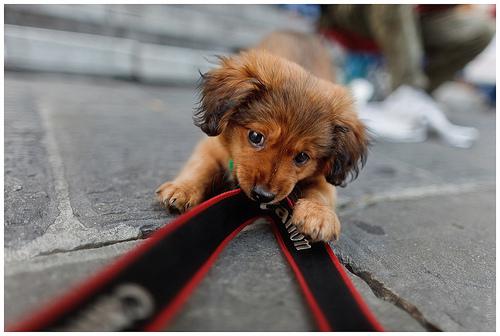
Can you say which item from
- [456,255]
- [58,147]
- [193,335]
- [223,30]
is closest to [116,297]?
[193,335]

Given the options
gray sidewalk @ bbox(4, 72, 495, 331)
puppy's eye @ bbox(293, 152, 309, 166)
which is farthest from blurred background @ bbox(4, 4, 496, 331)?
puppy's eye @ bbox(293, 152, 309, 166)

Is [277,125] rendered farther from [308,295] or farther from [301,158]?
[308,295]

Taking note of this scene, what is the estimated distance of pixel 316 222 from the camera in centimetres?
159

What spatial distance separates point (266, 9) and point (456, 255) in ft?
20.0

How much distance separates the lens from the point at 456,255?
1861 mm

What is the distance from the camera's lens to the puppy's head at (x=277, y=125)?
1748 millimetres

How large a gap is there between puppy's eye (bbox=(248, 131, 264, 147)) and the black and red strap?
0.29m

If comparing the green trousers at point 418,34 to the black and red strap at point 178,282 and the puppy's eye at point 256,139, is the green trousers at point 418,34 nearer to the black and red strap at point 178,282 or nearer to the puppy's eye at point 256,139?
the puppy's eye at point 256,139

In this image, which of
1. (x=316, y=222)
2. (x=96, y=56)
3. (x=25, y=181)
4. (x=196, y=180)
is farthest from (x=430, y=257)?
(x=96, y=56)

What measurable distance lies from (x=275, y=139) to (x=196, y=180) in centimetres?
44

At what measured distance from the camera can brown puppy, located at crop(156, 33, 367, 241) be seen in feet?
5.60

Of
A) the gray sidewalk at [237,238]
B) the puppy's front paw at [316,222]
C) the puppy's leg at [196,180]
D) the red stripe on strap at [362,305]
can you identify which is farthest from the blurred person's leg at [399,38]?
the red stripe on strap at [362,305]

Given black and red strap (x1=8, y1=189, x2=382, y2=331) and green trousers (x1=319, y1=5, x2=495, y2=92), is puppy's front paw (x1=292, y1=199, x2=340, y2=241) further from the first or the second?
green trousers (x1=319, y1=5, x2=495, y2=92)

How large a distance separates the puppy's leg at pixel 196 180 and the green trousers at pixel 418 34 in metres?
3.08
